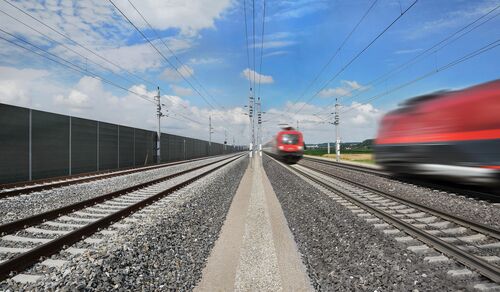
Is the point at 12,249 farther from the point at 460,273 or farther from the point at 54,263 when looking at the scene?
the point at 460,273

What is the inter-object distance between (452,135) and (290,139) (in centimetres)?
2280

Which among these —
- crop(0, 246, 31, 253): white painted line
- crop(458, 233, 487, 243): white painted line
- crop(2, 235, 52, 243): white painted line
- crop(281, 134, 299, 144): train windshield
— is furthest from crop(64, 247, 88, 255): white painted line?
crop(281, 134, 299, 144): train windshield

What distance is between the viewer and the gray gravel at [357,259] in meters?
4.23

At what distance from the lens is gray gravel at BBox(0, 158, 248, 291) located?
13.2 feet

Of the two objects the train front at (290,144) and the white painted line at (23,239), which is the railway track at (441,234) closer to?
the white painted line at (23,239)

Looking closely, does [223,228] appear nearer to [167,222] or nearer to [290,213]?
[167,222]

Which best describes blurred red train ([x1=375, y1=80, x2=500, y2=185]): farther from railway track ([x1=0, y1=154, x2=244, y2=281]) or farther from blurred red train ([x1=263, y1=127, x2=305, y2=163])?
blurred red train ([x1=263, y1=127, x2=305, y2=163])

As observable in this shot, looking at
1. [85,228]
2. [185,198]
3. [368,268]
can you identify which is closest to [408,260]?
[368,268]

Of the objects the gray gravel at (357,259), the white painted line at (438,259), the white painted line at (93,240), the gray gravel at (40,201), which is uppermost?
the gray gravel at (40,201)

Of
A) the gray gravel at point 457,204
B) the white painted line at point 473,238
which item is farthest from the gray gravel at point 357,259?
the gray gravel at point 457,204

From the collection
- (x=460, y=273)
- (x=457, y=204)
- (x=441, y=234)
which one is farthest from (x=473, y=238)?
(x=457, y=204)

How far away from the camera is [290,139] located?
34.1 m

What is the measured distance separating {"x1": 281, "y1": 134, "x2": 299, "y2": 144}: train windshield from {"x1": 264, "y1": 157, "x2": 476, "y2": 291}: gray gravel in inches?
1017

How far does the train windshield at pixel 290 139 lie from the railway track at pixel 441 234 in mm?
23923
